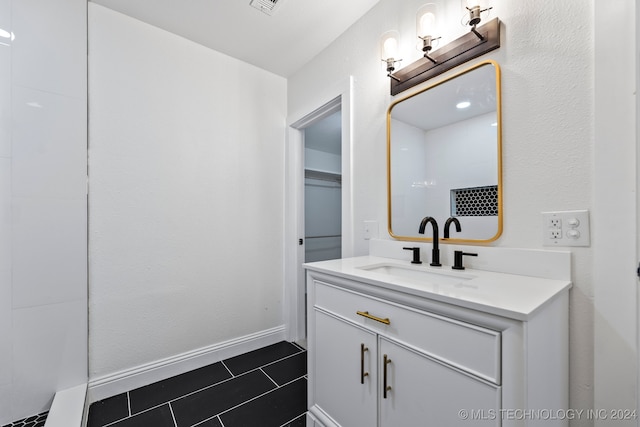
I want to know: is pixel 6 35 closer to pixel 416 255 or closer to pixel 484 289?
pixel 416 255

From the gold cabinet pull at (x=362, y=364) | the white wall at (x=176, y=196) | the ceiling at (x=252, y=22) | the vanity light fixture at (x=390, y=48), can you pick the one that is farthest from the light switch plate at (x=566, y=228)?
the white wall at (x=176, y=196)

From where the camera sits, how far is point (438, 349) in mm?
835

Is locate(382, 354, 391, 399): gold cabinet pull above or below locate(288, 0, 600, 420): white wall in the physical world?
below

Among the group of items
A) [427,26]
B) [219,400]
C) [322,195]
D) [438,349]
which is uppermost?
[427,26]

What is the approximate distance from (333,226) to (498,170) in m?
2.73

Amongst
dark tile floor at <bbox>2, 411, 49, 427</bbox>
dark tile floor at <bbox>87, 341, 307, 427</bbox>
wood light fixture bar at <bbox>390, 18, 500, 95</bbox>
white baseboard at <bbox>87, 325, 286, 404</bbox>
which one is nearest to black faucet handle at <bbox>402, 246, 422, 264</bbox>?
wood light fixture bar at <bbox>390, 18, 500, 95</bbox>

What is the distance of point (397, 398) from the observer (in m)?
0.95

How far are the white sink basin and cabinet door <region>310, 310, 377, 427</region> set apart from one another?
305mm

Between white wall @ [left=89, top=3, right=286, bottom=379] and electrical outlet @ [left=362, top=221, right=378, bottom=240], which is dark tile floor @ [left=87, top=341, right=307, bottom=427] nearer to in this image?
white wall @ [left=89, top=3, right=286, bottom=379]

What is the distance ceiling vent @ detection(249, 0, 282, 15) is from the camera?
1633mm

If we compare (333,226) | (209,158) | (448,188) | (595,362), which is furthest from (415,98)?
(333,226)

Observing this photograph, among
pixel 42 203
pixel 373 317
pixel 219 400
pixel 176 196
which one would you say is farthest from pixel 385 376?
pixel 42 203

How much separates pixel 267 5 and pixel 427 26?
99cm

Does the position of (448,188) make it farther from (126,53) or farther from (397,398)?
(126,53)
